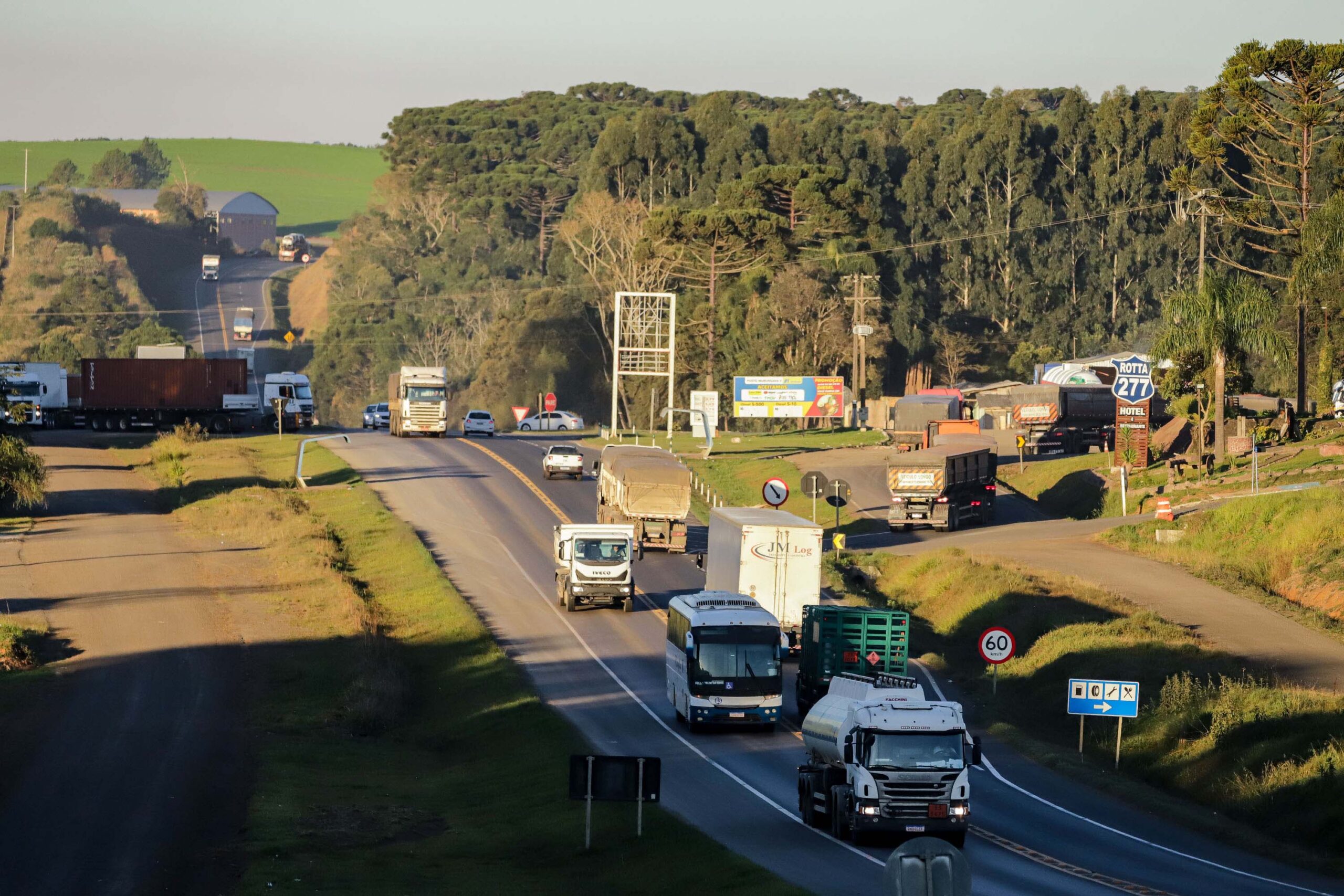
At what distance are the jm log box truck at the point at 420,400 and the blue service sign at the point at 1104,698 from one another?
2307 inches

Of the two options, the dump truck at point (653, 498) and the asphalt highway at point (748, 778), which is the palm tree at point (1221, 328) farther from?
the dump truck at point (653, 498)

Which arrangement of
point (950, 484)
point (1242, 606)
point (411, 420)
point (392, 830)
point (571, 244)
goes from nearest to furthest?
1. point (392, 830)
2. point (1242, 606)
3. point (950, 484)
4. point (411, 420)
5. point (571, 244)

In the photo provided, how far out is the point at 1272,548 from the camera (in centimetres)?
5275

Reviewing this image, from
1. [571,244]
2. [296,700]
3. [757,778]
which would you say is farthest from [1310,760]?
[571,244]

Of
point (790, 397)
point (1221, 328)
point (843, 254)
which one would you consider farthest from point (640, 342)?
point (843, 254)

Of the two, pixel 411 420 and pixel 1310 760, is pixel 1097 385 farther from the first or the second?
pixel 1310 760

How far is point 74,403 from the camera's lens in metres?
92.8

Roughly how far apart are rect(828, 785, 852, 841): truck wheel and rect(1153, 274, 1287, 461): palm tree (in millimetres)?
48003

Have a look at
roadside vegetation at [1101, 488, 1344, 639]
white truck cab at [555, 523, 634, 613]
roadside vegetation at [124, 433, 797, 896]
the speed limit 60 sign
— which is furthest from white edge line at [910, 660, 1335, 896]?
roadside vegetation at [1101, 488, 1344, 639]

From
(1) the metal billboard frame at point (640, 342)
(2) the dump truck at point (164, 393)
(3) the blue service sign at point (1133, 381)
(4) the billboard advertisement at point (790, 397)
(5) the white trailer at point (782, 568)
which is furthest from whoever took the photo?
(4) the billboard advertisement at point (790, 397)

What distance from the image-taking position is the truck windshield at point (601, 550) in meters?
46.4

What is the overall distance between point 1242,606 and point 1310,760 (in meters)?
19.1

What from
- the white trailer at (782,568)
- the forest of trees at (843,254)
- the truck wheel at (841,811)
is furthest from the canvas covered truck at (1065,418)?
the truck wheel at (841,811)

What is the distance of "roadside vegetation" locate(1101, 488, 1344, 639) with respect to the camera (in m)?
47.7
